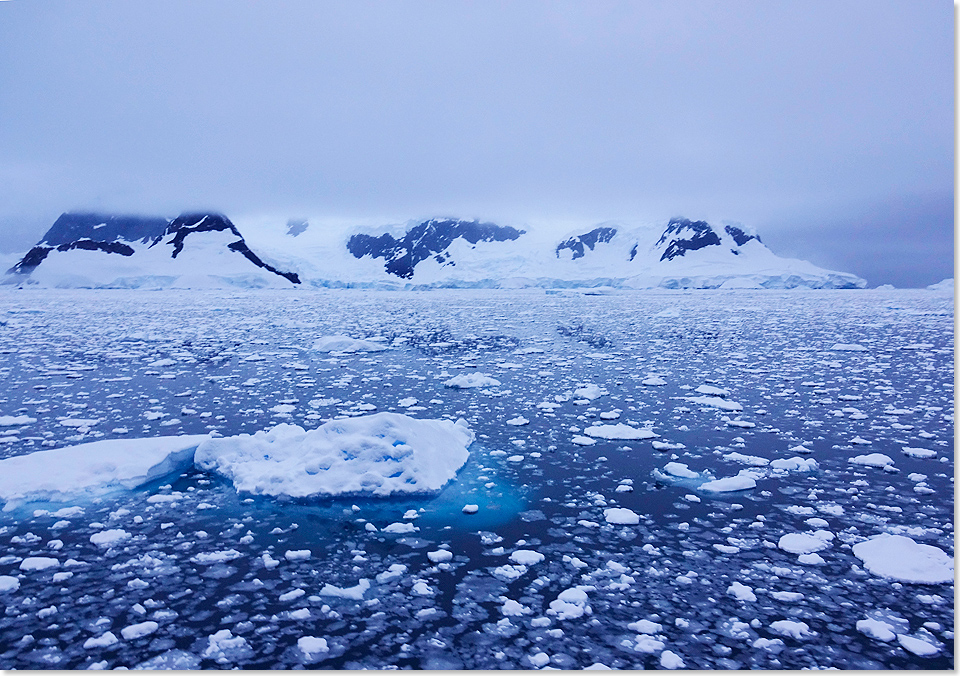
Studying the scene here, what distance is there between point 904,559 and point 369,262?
191m

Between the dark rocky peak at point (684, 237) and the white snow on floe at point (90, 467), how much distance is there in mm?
176384

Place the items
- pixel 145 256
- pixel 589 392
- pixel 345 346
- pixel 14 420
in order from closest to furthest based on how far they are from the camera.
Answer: pixel 14 420 < pixel 589 392 < pixel 345 346 < pixel 145 256

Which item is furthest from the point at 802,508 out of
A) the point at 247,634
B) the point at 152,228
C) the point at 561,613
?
the point at 152,228

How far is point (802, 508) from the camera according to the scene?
5238 mm

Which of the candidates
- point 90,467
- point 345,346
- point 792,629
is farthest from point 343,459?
point 345,346

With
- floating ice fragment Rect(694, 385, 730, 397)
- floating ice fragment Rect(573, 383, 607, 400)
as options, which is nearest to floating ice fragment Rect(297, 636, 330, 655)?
floating ice fragment Rect(573, 383, 607, 400)

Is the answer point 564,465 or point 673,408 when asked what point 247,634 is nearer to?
point 564,465

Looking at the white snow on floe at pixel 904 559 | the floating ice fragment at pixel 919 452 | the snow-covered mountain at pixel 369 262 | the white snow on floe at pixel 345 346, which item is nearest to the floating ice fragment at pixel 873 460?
the floating ice fragment at pixel 919 452

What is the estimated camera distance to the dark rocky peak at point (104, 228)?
156 m

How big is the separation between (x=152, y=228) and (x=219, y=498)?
178 meters

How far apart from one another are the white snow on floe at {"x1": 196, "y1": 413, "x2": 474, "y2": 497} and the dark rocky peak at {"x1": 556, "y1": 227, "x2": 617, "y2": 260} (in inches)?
6973

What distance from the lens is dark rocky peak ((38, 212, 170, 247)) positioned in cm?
15600

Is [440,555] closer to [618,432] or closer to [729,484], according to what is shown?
[729,484]

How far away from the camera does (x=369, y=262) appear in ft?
621
